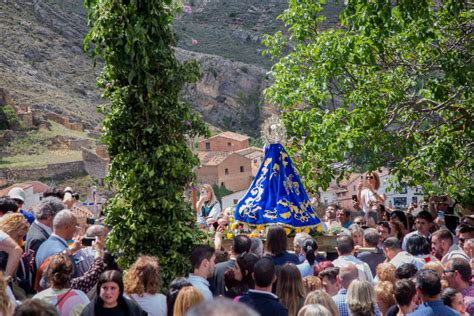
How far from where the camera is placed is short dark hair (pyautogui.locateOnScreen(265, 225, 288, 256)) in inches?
312

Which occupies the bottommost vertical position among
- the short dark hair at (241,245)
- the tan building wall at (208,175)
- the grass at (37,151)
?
the short dark hair at (241,245)

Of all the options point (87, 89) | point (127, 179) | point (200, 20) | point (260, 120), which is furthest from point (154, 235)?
point (200, 20)

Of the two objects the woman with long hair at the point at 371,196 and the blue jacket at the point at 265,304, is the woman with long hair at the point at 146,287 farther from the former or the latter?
the woman with long hair at the point at 371,196

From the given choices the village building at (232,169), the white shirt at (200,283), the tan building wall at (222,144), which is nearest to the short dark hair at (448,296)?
the white shirt at (200,283)

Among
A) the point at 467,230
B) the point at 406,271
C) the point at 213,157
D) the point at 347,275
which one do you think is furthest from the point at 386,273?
the point at 213,157

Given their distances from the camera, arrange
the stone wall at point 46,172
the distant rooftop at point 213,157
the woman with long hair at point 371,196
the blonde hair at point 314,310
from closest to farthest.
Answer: the blonde hair at point 314,310
the woman with long hair at point 371,196
the stone wall at point 46,172
the distant rooftop at point 213,157

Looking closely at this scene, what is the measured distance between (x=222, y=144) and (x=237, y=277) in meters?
69.5

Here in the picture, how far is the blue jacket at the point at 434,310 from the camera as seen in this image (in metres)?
5.92

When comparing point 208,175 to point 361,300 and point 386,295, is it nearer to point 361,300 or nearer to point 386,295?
point 386,295

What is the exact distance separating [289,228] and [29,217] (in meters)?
3.81

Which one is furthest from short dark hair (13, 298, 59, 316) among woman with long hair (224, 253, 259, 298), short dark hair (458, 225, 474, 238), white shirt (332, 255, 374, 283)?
short dark hair (458, 225, 474, 238)

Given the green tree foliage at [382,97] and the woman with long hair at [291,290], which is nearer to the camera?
the woman with long hair at [291,290]

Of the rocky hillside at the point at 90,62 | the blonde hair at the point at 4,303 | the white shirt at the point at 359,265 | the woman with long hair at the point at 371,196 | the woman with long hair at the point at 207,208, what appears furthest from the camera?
the rocky hillside at the point at 90,62

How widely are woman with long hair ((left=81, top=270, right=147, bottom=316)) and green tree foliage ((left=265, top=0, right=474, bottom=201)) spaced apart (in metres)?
6.13
